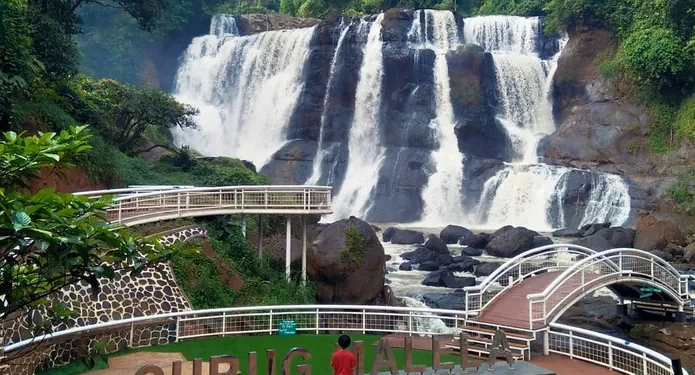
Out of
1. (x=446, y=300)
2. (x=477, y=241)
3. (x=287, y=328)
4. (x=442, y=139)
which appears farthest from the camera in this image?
(x=442, y=139)

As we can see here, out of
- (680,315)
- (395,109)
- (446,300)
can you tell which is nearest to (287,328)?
(446,300)

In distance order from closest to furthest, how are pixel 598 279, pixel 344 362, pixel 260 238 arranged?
pixel 344 362
pixel 598 279
pixel 260 238

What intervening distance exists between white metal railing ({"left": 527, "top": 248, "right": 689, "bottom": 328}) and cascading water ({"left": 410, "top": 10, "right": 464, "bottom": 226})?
2128 cm

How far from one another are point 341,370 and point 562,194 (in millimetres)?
31645

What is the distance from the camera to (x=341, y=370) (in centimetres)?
813

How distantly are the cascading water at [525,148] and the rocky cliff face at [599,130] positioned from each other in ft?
3.37

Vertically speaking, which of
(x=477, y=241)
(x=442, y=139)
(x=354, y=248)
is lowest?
(x=477, y=241)

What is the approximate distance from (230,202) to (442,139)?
1084 inches

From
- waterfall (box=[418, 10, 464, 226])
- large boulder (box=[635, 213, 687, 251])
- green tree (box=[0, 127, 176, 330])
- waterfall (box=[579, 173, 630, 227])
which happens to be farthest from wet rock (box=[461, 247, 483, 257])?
green tree (box=[0, 127, 176, 330])

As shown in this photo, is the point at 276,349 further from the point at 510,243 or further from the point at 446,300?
the point at 510,243

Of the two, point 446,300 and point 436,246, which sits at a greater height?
point 436,246

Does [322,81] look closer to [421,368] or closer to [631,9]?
[631,9]

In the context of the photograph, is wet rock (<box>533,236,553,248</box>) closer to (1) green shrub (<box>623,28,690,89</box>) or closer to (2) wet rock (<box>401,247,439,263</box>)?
(2) wet rock (<box>401,247,439,263</box>)

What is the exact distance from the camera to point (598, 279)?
618 inches
